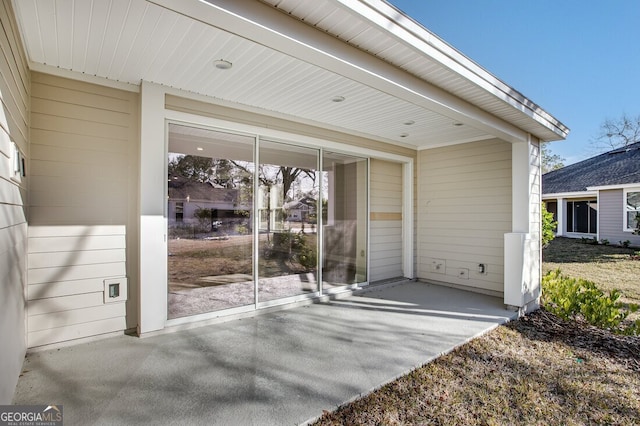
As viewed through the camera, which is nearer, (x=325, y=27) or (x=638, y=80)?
(x=325, y=27)

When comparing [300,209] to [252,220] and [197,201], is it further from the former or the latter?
[197,201]

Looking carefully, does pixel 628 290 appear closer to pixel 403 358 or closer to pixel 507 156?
pixel 507 156

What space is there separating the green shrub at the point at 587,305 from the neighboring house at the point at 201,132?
0.32 metres

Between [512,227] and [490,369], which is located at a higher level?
[512,227]

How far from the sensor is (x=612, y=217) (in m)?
11.9

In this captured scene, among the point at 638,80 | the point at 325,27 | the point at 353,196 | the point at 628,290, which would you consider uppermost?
the point at 638,80

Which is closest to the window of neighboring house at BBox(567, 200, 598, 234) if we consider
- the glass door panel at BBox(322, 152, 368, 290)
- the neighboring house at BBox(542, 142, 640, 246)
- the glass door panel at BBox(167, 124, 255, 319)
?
the neighboring house at BBox(542, 142, 640, 246)

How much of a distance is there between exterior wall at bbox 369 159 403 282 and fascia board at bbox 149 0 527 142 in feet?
8.20

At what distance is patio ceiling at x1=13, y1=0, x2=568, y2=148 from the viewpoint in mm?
1982

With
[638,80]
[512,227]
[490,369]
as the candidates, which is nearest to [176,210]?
[490,369]

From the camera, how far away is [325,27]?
2137 millimetres

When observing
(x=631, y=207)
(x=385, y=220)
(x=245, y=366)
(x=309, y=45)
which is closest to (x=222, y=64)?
(x=309, y=45)

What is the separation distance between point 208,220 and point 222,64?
6.19 ft

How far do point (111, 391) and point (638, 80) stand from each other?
72.6ft
